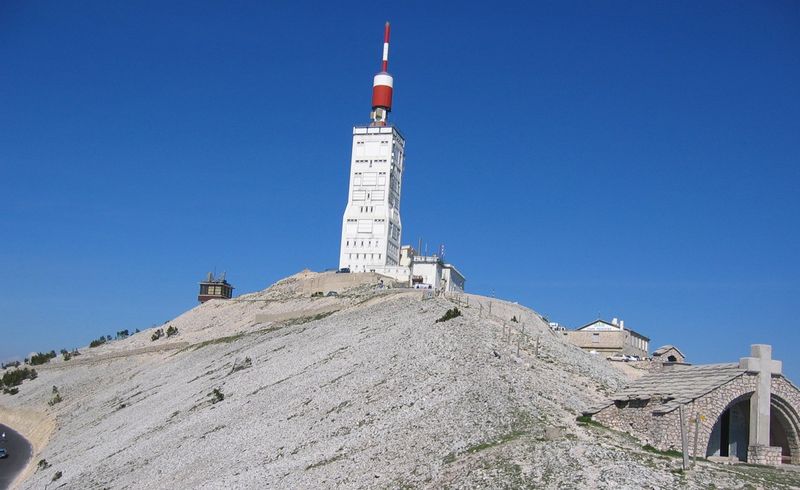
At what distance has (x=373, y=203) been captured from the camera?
379 feet

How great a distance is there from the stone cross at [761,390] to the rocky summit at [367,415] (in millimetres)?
2131

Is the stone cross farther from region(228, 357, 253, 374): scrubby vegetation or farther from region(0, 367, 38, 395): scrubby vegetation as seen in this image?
region(0, 367, 38, 395): scrubby vegetation

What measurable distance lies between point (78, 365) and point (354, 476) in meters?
77.6

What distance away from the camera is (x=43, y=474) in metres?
55.8

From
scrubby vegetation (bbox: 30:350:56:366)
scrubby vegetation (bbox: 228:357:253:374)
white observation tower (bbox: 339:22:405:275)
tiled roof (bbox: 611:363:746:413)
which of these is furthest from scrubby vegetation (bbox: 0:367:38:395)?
tiled roof (bbox: 611:363:746:413)

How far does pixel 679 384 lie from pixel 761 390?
292 centimetres

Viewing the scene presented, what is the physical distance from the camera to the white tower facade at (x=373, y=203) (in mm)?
113062

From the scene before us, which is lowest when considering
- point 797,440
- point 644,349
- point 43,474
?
point 43,474

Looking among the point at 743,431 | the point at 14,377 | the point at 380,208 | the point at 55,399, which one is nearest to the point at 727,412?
the point at 743,431

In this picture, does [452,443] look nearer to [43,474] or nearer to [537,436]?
[537,436]

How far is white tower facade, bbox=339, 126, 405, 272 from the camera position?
113 m

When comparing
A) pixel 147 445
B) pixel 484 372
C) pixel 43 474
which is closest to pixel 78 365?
pixel 43 474

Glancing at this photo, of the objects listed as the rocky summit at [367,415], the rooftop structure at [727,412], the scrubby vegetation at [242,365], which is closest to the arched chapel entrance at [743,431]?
the rooftop structure at [727,412]

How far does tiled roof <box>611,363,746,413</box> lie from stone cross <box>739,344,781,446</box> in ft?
2.14
